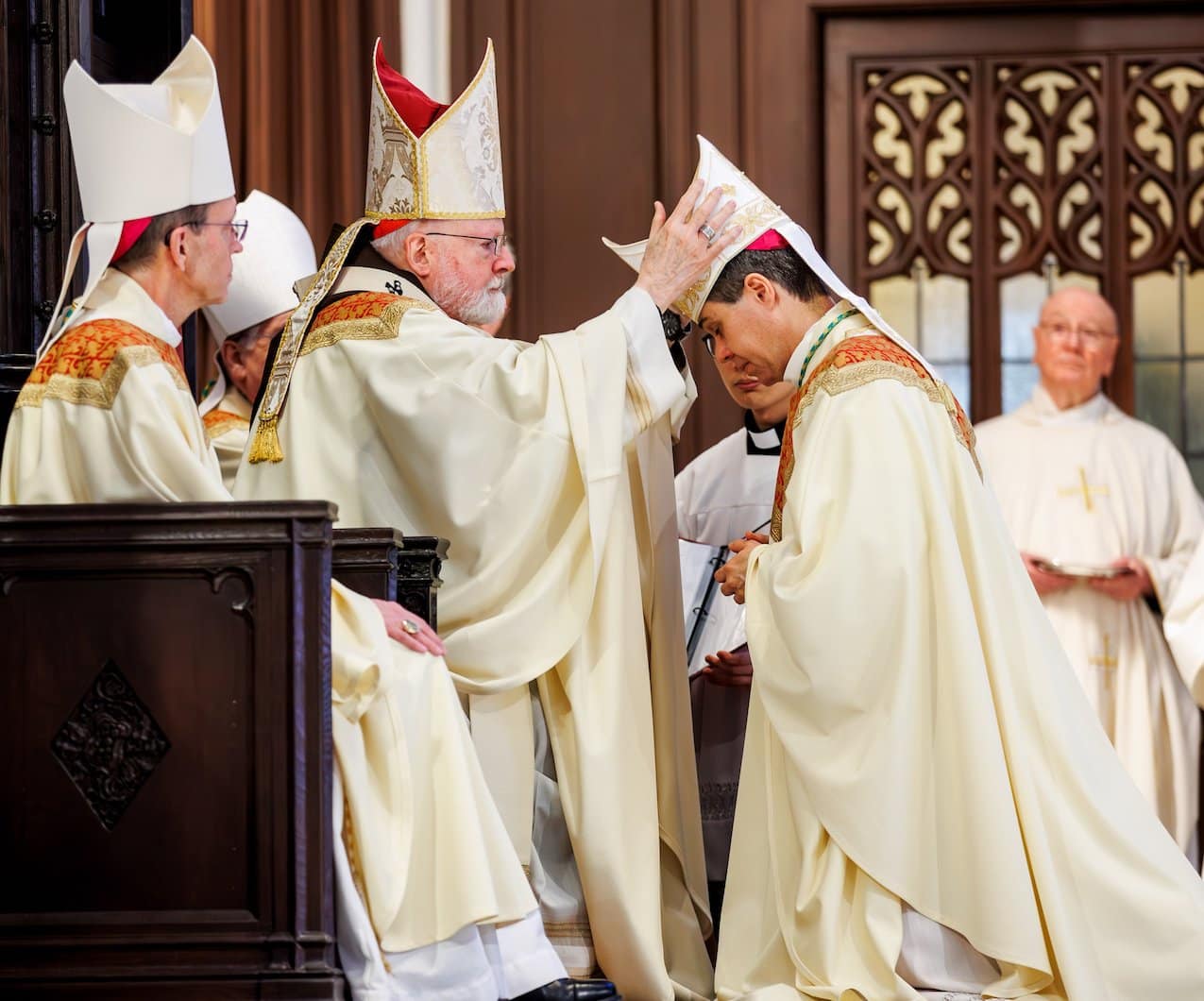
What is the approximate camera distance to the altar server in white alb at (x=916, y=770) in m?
3.77

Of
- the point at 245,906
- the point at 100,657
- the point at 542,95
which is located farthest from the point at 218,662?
the point at 542,95

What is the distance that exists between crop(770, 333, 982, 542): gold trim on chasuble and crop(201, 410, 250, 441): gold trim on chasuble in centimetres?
195

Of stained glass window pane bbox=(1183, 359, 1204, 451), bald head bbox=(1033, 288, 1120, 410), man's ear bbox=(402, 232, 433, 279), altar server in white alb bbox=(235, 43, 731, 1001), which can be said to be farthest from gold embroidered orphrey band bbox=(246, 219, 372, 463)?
stained glass window pane bbox=(1183, 359, 1204, 451)

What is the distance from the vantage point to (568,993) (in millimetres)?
3586

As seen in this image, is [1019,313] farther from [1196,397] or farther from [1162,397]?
[1196,397]

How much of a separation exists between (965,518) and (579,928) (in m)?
1.20

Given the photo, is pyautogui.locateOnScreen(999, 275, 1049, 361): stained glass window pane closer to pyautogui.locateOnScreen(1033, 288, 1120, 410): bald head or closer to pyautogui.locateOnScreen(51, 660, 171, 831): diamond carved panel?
pyautogui.locateOnScreen(1033, 288, 1120, 410): bald head

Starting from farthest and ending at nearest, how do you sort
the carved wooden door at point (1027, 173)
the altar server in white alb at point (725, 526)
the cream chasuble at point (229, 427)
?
the carved wooden door at point (1027, 173), the cream chasuble at point (229, 427), the altar server in white alb at point (725, 526)

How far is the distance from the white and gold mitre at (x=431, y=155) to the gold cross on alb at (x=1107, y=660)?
3.31m

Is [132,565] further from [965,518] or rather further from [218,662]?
[965,518]

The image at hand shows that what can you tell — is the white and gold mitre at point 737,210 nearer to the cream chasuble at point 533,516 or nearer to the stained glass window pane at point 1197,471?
the cream chasuble at point 533,516

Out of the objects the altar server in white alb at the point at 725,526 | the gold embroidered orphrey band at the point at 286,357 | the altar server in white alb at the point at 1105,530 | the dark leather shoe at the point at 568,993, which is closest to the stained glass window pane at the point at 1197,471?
the altar server in white alb at the point at 1105,530

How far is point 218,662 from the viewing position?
327 cm

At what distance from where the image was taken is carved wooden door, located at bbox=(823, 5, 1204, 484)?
7488 millimetres
